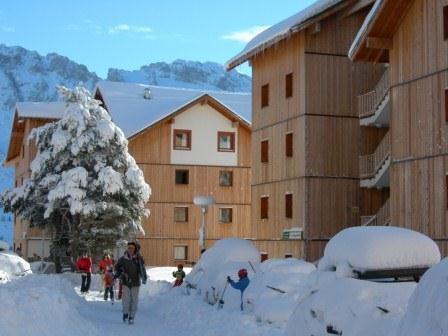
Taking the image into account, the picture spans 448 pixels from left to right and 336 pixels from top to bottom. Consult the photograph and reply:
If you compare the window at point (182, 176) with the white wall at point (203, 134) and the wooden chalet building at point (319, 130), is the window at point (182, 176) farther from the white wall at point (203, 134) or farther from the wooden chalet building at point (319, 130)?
the wooden chalet building at point (319, 130)

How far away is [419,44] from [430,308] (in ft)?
64.7

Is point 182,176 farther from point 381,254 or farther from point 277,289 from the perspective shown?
point 381,254

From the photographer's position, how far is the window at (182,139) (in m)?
46.8

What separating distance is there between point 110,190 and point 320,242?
31.1 ft

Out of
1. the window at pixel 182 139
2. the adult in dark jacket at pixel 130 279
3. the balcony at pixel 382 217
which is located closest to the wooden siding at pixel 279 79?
the balcony at pixel 382 217

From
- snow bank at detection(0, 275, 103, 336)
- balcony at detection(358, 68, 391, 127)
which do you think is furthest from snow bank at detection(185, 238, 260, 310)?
balcony at detection(358, 68, 391, 127)

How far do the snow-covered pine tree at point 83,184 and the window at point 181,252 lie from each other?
9.52 m

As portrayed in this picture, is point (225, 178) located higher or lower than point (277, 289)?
higher

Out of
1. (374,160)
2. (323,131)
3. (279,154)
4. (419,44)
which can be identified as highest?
(419,44)

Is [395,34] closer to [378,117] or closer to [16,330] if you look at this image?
[378,117]

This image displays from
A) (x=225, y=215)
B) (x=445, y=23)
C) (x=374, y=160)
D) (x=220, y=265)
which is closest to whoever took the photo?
(x=220, y=265)

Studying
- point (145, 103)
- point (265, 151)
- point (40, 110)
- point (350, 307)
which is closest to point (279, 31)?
point (265, 151)

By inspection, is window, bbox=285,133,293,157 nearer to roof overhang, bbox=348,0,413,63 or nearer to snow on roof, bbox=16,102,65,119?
roof overhang, bbox=348,0,413,63

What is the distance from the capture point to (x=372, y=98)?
29797mm
